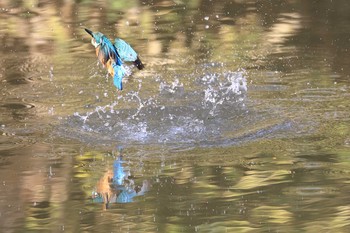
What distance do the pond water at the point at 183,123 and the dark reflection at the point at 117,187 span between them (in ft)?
0.04

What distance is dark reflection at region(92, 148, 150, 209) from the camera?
5.25m

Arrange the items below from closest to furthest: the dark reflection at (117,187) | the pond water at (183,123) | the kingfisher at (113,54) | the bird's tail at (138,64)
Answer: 1. the pond water at (183,123)
2. the dark reflection at (117,187)
3. the kingfisher at (113,54)
4. the bird's tail at (138,64)

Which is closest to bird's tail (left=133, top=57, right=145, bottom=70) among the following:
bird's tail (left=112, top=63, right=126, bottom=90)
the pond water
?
bird's tail (left=112, top=63, right=126, bottom=90)

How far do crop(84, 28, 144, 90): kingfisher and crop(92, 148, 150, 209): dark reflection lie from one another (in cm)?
50

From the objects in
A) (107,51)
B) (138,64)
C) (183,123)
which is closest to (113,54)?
(107,51)

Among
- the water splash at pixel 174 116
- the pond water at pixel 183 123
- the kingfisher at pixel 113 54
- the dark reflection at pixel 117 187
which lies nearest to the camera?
the pond water at pixel 183 123

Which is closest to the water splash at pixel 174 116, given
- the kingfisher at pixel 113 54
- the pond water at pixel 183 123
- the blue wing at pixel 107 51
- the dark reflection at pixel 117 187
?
the pond water at pixel 183 123

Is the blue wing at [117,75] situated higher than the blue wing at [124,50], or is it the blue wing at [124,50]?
the blue wing at [124,50]

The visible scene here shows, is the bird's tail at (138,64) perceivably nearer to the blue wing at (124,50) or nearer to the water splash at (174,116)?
the blue wing at (124,50)

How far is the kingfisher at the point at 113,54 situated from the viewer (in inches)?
220

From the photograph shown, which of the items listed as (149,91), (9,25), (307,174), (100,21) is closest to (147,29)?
(100,21)

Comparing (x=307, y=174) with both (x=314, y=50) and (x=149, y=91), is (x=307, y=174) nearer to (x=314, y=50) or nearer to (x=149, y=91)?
(x=149, y=91)

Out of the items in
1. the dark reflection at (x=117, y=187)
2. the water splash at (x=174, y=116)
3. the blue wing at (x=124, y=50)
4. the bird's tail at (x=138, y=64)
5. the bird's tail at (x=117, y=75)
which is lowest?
the water splash at (x=174, y=116)

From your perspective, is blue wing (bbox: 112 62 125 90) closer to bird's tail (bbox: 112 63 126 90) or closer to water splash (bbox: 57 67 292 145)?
bird's tail (bbox: 112 63 126 90)
